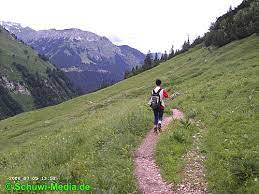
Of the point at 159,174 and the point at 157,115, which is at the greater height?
the point at 157,115

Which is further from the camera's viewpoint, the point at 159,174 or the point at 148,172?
the point at 148,172

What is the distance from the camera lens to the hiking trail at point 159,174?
14.4 meters

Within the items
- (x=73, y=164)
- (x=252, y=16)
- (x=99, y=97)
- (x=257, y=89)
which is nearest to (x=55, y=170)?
(x=73, y=164)

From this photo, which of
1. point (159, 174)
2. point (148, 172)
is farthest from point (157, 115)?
point (159, 174)

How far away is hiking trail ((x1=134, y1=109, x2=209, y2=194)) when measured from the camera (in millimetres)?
14430

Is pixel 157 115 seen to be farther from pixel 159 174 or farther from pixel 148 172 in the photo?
pixel 159 174

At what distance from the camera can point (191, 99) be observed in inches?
1320

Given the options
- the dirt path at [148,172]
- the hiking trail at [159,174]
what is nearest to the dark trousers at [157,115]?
the dirt path at [148,172]

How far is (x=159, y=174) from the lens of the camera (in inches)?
623

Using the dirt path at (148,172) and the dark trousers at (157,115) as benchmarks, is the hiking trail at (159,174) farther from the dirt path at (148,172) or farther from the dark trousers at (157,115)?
the dark trousers at (157,115)

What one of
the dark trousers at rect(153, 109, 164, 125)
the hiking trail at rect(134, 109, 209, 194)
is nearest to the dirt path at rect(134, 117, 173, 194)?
the hiking trail at rect(134, 109, 209, 194)

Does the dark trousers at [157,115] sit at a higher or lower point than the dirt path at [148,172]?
higher

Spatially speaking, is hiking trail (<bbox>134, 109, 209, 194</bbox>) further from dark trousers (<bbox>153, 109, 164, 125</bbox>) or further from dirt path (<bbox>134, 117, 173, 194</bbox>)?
dark trousers (<bbox>153, 109, 164, 125</bbox>)

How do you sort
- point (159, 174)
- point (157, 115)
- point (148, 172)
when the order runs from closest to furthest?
point (159, 174)
point (148, 172)
point (157, 115)
